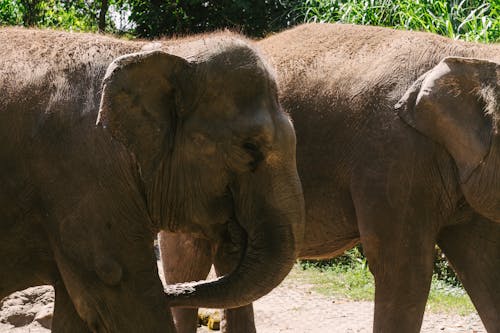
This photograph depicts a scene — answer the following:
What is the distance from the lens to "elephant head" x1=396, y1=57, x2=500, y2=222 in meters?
5.63

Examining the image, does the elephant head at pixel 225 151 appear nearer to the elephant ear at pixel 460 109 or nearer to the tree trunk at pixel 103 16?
the elephant ear at pixel 460 109

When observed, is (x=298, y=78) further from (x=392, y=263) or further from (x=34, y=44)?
(x=34, y=44)

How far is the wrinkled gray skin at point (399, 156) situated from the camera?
5.67 meters

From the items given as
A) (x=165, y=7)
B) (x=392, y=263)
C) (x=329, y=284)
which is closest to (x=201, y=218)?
(x=392, y=263)

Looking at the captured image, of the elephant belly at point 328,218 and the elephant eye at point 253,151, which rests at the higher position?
the elephant eye at point 253,151

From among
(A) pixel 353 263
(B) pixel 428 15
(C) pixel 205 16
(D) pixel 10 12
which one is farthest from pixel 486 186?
(D) pixel 10 12

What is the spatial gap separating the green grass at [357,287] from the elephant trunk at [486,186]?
9.67 feet

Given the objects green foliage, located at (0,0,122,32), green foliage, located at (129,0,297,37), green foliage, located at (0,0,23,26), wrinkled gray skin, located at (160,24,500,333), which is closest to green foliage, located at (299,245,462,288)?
green foliage, located at (129,0,297,37)

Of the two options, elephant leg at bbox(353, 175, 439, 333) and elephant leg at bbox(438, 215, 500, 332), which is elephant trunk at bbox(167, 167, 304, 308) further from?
elephant leg at bbox(438, 215, 500, 332)

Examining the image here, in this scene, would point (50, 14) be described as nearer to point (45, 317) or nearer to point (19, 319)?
point (19, 319)

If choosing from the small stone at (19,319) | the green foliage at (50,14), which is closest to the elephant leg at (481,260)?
the small stone at (19,319)

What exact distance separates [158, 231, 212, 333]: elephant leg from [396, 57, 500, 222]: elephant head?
4.85ft

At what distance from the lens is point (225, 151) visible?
4102 mm

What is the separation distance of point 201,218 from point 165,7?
8939mm
